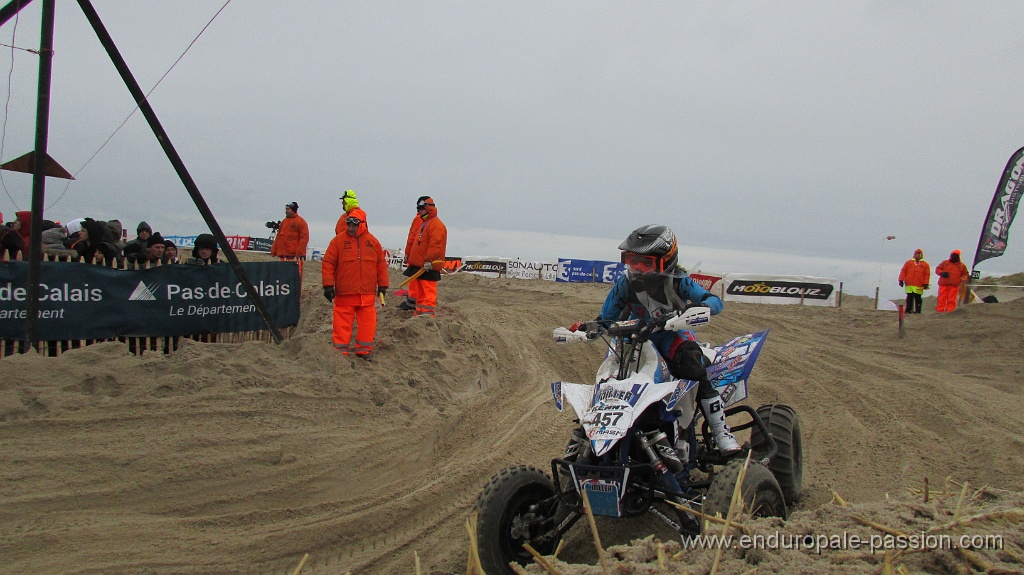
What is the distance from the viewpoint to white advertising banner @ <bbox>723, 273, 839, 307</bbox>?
19.4m

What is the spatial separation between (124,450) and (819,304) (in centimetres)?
1846

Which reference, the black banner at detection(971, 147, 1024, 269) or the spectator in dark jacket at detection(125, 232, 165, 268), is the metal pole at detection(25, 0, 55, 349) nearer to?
the spectator in dark jacket at detection(125, 232, 165, 268)

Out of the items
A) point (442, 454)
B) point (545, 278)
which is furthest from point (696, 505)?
point (545, 278)

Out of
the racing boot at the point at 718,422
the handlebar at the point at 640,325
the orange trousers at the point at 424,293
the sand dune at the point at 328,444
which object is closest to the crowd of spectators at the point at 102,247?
the sand dune at the point at 328,444

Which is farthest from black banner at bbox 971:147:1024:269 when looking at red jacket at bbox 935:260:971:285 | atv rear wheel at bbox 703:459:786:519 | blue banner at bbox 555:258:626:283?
atv rear wheel at bbox 703:459:786:519

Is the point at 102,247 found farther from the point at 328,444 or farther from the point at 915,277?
the point at 915,277

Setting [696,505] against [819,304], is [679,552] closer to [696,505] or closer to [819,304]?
[696,505]

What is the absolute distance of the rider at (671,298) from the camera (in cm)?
435

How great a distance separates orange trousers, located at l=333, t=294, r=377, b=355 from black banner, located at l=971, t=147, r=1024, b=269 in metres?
16.2

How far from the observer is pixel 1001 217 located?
17016mm

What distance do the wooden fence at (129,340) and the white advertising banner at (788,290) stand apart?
1474 cm

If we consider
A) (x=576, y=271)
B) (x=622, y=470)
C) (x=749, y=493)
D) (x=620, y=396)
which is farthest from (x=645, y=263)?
(x=576, y=271)

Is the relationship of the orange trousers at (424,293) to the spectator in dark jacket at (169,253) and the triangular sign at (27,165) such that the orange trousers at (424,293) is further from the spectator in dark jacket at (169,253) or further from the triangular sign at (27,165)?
the triangular sign at (27,165)

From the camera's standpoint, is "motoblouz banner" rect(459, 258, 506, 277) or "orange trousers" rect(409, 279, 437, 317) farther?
"motoblouz banner" rect(459, 258, 506, 277)
